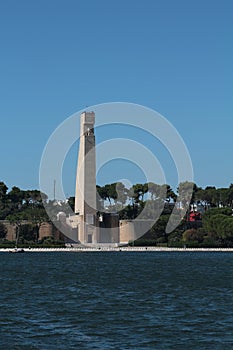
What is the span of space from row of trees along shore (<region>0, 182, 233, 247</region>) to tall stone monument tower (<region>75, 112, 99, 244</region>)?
295 inches

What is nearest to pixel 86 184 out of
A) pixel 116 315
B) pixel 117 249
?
pixel 117 249

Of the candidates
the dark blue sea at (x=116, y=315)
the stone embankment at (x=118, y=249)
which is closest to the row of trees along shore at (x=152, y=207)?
the stone embankment at (x=118, y=249)

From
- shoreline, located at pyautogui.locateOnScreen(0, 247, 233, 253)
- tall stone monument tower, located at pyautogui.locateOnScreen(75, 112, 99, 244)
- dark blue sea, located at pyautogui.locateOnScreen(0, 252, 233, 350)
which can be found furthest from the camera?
shoreline, located at pyautogui.locateOnScreen(0, 247, 233, 253)

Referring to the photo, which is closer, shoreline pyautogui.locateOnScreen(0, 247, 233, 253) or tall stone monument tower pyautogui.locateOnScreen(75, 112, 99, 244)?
tall stone monument tower pyautogui.locateOnScreen(75, 112, 99, 244)

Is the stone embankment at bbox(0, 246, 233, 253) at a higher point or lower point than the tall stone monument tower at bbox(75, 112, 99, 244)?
lower

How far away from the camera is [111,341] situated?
28.1 metres

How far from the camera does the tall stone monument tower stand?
132 metres

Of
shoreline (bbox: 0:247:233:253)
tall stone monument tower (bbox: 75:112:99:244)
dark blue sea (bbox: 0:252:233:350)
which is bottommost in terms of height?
dark blue sea (bbox: 0:252:233:350)

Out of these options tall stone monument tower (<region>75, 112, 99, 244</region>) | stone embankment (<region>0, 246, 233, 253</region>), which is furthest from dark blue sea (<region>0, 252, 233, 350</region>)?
stone embankment (<region>0, 246, 233, 253</region>)

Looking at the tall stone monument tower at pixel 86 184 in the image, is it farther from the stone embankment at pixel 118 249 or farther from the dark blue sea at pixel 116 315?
the dark blue sea at pixel 116 315

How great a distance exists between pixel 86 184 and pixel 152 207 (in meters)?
29.2

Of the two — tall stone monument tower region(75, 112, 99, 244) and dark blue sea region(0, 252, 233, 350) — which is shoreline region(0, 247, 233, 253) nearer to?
tall stone monument tower region(75, 112, 99, 244)

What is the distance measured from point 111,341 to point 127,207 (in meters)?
134

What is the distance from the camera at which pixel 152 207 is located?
15800cm
